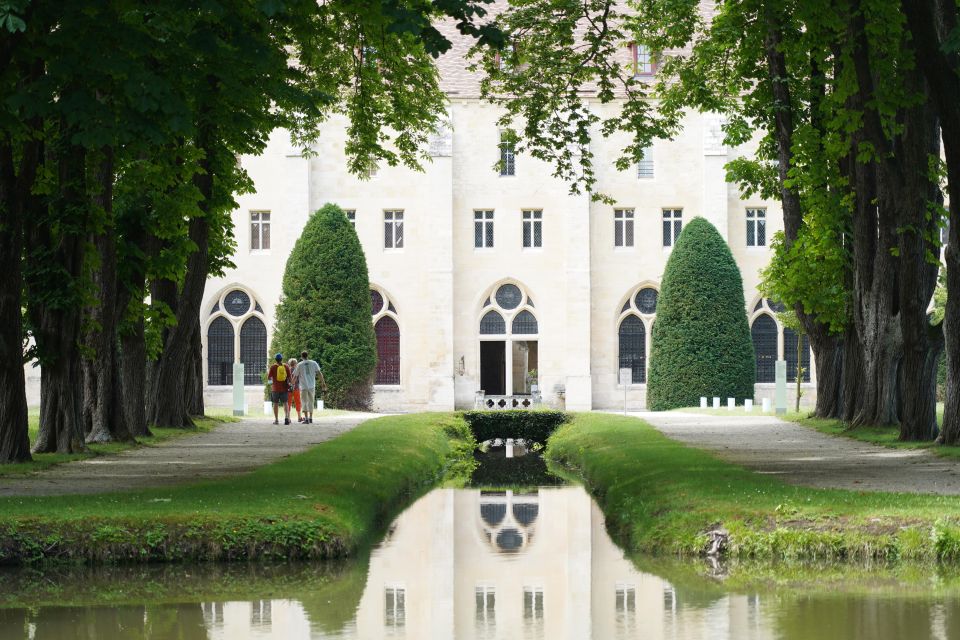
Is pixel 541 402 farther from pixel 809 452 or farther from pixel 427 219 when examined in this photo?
pixel 809 452

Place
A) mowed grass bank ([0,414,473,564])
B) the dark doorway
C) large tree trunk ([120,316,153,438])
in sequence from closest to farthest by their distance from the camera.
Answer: mowed grass bank ([0,414,473,564]) → large tree trunk ([120,316,153,438]) → the dark doorway

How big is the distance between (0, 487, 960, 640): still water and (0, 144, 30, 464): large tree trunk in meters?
6.89

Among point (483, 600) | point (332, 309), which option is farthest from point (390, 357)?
point (483, 600)

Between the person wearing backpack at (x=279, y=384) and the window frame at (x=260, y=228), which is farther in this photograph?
the window frame at (x=260, y=228)

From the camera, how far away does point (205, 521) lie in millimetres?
12156

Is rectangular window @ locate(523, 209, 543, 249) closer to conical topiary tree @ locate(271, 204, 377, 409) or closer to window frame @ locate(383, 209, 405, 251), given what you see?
window frame @ locate(383, 209, 405, 251)

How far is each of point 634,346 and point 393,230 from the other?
8.76 m

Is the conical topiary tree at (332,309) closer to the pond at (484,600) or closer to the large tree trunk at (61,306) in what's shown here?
the large tree trunk at (61,306)

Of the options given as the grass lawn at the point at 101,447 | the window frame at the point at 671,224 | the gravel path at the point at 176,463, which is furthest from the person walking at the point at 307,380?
the window frame at the point at 671,224

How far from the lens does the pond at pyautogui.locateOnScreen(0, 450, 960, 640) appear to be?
9258 mm

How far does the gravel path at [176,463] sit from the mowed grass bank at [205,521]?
1.00m

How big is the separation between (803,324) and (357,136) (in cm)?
955

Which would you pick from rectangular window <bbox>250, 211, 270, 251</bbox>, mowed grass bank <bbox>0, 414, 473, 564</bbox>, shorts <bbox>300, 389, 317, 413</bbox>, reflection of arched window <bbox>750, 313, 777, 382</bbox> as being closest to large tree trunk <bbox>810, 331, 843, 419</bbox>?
shorts <bbox>300, 389, 317, 413</bbox>

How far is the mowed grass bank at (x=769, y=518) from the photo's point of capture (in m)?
11.6
